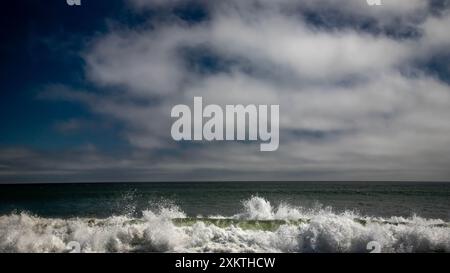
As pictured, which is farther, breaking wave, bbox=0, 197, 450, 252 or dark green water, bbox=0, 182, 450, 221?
dark green water, bbox=0, 182, 450, 221

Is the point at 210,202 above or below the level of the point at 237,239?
below

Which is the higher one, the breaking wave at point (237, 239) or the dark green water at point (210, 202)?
the breaking wave at point (237, 239)

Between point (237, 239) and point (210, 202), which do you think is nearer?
point (237, 239)

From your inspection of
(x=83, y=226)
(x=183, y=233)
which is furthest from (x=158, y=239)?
(x=83, y=226)

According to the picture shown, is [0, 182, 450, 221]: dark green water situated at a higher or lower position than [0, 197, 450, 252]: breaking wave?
lower

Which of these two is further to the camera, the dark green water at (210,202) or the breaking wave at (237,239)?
the dark green water at (210,202)
